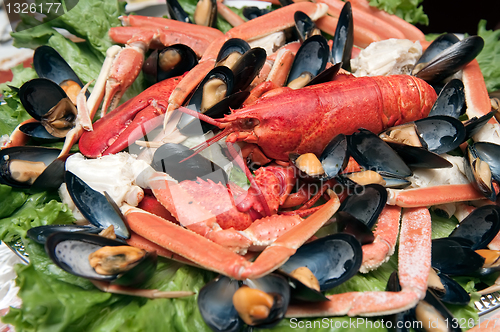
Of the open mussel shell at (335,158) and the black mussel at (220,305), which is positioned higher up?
the open mussel shell at (335,158)

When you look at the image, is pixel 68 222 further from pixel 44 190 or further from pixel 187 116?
pixel 187 116

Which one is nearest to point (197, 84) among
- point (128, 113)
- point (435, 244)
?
point (128, 113)

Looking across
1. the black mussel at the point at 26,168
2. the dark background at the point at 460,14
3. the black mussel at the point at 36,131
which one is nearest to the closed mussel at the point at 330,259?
the black mussel at the point at 26,168

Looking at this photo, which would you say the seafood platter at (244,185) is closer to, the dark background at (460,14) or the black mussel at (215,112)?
the black mussel at (215,112)

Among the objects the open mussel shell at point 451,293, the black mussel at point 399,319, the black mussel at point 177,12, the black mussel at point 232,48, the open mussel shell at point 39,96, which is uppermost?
the black mussel at point 177,12

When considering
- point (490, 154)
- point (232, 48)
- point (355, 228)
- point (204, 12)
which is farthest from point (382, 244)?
point (204, 12)

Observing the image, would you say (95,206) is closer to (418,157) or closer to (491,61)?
(418,157)

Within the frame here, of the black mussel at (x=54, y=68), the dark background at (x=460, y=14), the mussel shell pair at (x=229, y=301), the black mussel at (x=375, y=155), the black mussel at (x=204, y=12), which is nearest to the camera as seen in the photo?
the mussel shell pair at (x=229, y=301)
